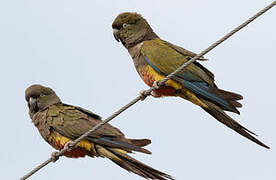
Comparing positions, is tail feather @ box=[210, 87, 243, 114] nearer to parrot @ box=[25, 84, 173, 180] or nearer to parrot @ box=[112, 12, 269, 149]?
parrot @ box=[112, 12, 269, 149]

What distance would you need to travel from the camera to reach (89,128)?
7363 millimetres

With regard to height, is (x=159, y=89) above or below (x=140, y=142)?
above

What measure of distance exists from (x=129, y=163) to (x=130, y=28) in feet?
7.41

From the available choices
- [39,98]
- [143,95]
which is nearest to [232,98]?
[143,95]

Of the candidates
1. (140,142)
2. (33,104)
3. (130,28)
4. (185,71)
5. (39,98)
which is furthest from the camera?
(130,28)

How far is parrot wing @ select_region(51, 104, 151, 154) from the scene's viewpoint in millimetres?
6996

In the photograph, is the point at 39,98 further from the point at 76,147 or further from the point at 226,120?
the point at 226,120

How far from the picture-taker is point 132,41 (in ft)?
26.5

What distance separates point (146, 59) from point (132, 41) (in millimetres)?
603

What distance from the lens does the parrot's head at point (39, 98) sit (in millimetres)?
7965

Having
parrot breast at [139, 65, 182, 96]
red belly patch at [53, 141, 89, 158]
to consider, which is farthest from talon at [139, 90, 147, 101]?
red belly patch at [53, 141, 89, 158]

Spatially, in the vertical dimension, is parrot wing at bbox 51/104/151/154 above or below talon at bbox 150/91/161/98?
below

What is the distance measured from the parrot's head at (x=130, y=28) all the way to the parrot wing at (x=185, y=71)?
37 centimetres

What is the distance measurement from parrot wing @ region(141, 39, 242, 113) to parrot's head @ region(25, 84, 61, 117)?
142cm
